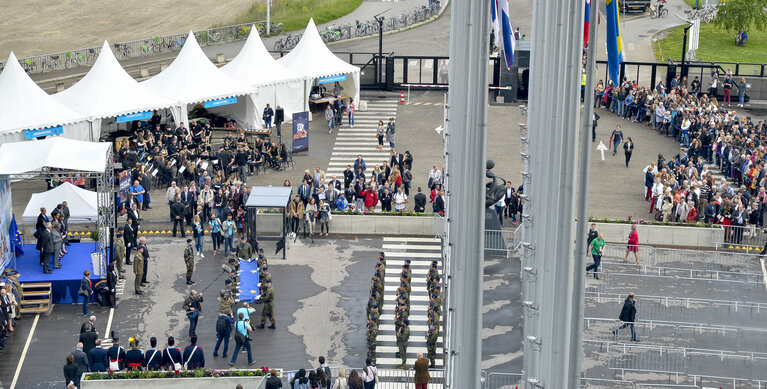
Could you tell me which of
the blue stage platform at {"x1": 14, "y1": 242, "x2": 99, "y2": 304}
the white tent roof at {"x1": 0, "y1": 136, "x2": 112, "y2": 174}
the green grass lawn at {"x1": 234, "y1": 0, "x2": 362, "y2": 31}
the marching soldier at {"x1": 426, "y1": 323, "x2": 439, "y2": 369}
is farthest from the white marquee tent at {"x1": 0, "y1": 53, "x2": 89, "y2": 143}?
the green grass lawn at {"x1": 234, "y1": 0, "x2": 362, "y2": 31}

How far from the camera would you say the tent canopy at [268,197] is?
4026 centimetres

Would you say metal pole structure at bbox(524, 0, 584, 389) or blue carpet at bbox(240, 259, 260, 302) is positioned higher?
metal pole structure at bbox(524, 0, 584, 389)

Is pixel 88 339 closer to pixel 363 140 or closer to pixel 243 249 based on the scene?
pixel 243 249

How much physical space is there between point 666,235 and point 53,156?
1997 cm

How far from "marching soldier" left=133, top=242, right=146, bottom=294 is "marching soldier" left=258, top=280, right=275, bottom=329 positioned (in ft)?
14.1

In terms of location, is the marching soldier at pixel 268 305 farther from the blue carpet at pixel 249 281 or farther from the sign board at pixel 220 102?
the sign board at pixel 220 102

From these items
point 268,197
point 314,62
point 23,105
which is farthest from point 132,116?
point 268,197

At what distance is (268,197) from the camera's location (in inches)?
1613

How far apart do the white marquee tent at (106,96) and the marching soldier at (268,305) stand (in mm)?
16847

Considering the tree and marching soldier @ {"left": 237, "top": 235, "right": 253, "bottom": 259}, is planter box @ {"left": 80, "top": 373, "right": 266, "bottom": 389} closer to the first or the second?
marching soldier @ {"left": 237, "top": 235, "right": 253, "bottom": 259}

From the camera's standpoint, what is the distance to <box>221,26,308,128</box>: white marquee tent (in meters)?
54.7

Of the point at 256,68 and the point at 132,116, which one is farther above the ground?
the point at 256,68

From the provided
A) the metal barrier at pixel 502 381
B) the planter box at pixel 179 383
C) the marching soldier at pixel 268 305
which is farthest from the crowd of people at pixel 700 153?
the planter box at pixel 179 383

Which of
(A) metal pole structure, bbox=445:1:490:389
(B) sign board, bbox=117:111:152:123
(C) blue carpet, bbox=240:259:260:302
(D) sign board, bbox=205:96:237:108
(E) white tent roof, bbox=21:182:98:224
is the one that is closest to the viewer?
(A) metal pole structure, bbox=445:1:490:389
